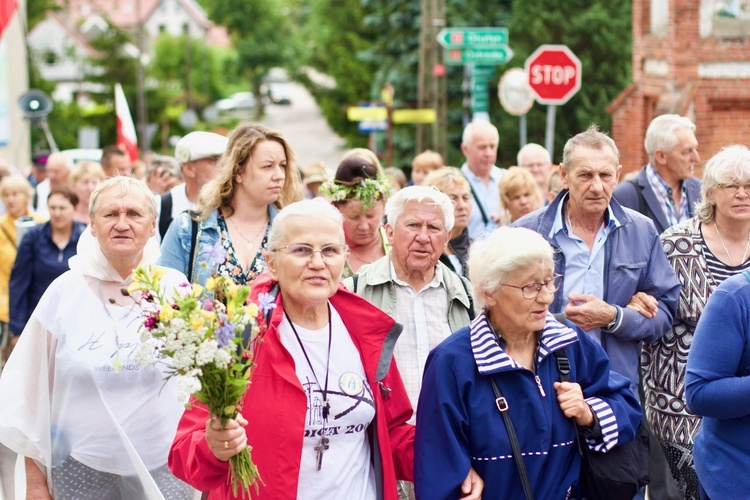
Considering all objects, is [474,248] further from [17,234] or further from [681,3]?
[681,3]

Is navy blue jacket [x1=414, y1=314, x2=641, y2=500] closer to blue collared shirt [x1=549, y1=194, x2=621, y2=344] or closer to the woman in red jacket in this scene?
the woman in red jacket

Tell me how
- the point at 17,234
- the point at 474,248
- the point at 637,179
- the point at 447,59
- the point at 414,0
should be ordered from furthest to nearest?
the point at 414,0
the point at 447,59
the point at 17,234
the point at 637,179
the point at 474,248

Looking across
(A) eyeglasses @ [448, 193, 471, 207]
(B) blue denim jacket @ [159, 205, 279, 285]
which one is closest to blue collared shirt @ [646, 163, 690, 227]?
(A) eyeglasses @ [448, 193, 471, 207]

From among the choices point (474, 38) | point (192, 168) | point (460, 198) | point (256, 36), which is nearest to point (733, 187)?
point (460, 198)

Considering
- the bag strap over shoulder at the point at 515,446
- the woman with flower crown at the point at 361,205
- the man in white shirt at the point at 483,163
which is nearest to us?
the bag strap over shoulder at the point at 515,446

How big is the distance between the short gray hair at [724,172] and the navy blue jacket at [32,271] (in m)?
5.10

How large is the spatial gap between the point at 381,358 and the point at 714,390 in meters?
1.23

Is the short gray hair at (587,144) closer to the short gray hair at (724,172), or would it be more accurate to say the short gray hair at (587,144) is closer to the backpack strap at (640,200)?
the short gray hair at (724,172)

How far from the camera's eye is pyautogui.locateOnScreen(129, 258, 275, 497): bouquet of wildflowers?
3805mm

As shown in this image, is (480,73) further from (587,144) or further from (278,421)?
(278,421)

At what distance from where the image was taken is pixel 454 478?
4133 millimetres

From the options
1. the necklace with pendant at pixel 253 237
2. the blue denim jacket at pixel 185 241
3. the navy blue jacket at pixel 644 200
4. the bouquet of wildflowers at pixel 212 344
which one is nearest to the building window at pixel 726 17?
the navy blue jacket at pixel 644 200

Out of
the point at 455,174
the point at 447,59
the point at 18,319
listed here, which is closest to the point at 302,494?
the point at 455,174

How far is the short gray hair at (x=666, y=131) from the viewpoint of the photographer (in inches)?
289
